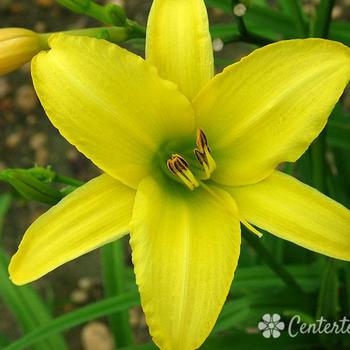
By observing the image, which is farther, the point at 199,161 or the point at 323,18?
the point at 323,18

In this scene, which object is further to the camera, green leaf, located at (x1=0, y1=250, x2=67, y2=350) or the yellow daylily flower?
green leaf, located at (x1=0, y1=250, x2=67, y2=350)

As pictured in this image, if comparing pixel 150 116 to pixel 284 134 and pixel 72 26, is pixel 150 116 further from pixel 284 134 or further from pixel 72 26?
pixel 72 26

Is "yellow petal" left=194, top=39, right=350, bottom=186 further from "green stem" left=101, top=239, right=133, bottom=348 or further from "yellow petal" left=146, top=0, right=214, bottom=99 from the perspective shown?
"green stem" left=101, top=239, right=133, bottom=348

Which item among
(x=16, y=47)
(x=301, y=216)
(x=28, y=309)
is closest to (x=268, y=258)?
(x=301, y=216)

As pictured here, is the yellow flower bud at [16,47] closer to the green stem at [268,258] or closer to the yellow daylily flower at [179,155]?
the yellow daylily flower at [179,155]

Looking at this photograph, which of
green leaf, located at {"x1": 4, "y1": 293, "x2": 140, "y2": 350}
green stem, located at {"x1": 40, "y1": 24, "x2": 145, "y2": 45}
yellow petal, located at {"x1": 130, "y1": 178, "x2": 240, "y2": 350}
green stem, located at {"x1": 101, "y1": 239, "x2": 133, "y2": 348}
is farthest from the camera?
green stem, located at {"x1": 101, "y1": 239, "x2": 133, "y2": 348}

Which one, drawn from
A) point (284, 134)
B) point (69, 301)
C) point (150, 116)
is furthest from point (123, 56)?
point (69, 301)

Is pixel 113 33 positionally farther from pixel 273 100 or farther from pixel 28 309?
pixel 28 309

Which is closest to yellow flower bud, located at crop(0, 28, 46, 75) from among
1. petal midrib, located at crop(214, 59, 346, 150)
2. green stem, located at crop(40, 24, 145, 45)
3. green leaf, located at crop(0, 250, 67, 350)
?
green stem, located at crop(40, 24, 145, 45)
